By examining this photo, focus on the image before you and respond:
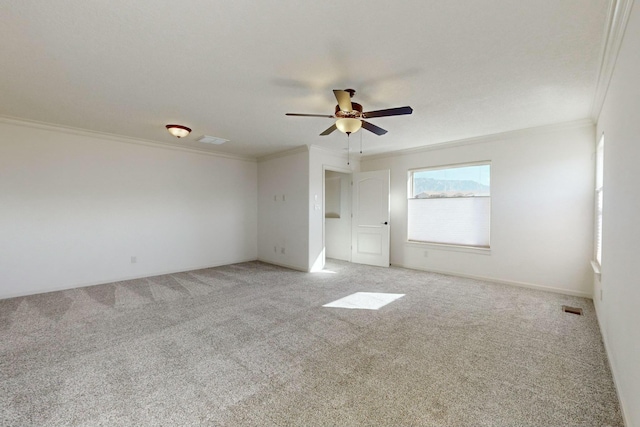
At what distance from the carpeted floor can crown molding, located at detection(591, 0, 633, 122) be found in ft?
7.84

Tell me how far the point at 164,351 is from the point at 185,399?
2.53 ft

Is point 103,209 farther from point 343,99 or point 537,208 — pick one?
point 537,208

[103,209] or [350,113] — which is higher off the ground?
[350,113]

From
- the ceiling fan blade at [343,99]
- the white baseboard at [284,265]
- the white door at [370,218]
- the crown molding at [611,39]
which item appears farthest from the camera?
the white door at [370,218]

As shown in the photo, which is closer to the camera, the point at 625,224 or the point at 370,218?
the point at 625,224

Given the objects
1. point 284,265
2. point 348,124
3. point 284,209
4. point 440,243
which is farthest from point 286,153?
point 440,243

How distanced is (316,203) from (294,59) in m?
3.50

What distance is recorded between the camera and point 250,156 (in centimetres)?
650

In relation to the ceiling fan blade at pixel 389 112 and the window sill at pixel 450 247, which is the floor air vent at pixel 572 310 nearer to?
the window sill at pixel 450 247

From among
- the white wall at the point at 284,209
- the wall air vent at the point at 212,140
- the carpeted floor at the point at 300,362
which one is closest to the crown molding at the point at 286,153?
the white wall at the point at 284,209

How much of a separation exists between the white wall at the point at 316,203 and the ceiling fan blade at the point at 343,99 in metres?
2.78

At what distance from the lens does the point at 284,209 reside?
605cm

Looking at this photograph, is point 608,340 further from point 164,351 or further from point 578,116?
point 164,351

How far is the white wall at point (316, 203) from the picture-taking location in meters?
5.52
